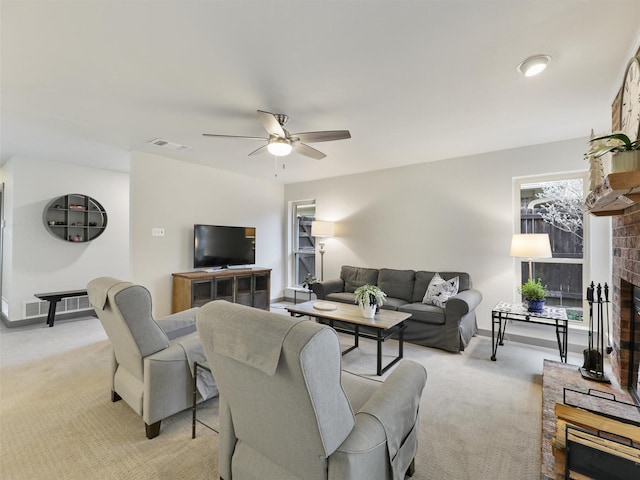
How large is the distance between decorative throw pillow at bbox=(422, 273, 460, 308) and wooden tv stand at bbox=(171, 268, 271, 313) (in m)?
2.80

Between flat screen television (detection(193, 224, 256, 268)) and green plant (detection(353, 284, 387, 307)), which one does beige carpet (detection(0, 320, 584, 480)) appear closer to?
green plant (detection(353, 284, 387, 307))

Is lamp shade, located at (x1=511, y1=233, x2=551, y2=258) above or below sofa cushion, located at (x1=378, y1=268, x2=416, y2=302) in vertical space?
above

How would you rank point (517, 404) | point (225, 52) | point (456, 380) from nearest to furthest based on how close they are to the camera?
point (225, 52), point (517, 404), point (456, 380)

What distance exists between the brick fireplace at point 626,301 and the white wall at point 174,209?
5.07 m

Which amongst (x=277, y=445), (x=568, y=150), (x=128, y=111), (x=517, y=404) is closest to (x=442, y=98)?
(x=568, y=150)

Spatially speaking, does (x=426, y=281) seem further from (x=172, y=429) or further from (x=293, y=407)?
(x=293, y=407)

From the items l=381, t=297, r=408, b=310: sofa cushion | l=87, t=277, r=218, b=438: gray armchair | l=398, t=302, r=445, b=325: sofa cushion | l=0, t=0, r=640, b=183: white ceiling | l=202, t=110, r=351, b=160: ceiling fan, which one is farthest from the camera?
l=381, t=297, r=408, b=310: sofa cushion

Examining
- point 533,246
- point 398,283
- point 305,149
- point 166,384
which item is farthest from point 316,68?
point 398,283

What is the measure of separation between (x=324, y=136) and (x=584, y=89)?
215 centimetres

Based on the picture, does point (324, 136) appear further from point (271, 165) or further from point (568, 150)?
point (568, 150)

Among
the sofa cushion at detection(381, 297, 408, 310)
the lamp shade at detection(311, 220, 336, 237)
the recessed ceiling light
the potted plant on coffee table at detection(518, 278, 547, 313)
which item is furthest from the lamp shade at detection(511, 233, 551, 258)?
the lamp shade at detection(311, 220, 336, 237)

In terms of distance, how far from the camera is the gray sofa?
11.3ft

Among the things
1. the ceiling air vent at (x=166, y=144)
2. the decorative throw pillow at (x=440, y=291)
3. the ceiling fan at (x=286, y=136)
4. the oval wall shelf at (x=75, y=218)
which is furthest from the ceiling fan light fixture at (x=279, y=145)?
the oval wall shelf at (x=75, y=218)

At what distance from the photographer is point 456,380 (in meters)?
2.83
